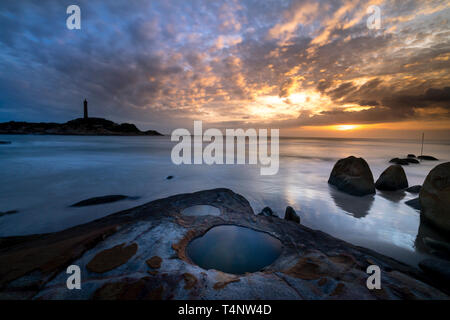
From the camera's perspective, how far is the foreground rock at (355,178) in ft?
26.7

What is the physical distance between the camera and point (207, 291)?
2.25m

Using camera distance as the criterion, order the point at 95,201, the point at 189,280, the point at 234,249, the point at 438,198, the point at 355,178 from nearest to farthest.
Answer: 1. the point at 189,280
2. the point at 234,249
3. the point at 438,198
4. the point at 95,201
5. the point at 355,178

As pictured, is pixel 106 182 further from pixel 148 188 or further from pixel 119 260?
pixel 119 260

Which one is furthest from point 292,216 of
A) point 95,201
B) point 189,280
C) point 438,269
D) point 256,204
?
point 95,201

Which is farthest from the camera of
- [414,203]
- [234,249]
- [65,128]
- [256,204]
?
[65,128]

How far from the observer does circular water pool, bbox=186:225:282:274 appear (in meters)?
3.10

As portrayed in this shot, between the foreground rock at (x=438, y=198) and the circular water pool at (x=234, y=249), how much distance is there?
5.07 metres

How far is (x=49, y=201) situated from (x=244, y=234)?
27.2 ft

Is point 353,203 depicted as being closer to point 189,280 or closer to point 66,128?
point 189,280

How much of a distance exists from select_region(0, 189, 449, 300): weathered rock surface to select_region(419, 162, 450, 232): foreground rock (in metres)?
2.95

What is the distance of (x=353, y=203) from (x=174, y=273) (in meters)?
7.98

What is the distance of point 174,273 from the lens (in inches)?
99.4
